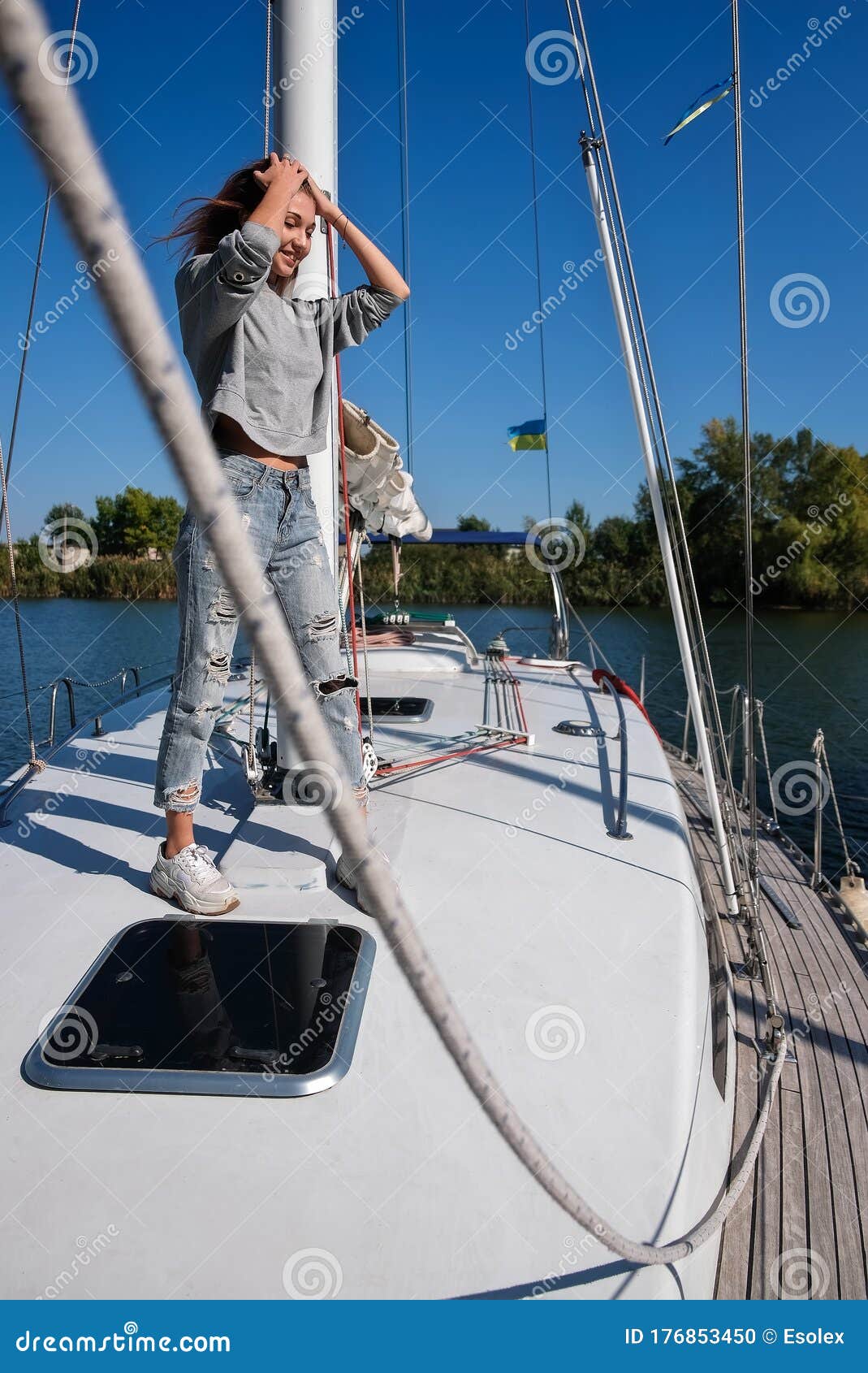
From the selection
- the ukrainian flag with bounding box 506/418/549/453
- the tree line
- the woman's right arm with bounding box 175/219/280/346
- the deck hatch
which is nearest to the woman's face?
the woman's right arm with bounding box 175/219/280/346

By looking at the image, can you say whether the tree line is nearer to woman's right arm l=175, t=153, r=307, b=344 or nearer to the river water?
the river water

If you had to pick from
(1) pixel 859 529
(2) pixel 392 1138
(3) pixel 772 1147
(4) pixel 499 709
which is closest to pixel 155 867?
(2) pixel 392 1138

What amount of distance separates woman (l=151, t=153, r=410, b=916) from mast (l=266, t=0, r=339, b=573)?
0.49 metres

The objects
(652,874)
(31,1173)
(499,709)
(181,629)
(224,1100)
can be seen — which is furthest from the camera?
(499,709)

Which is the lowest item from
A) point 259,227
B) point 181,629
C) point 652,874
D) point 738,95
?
point 652,874

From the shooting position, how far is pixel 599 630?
28156 mm

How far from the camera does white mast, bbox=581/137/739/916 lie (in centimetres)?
267

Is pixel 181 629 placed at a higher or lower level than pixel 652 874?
higher

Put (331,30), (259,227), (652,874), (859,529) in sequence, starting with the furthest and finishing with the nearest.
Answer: (859,529) < (331,30) < (652,874) < (259,227)

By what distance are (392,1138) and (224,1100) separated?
0.33 m

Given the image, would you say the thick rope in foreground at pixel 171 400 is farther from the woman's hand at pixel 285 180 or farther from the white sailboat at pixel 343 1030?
the woman's hand at pixel 285 180

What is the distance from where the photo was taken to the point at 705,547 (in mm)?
41500
